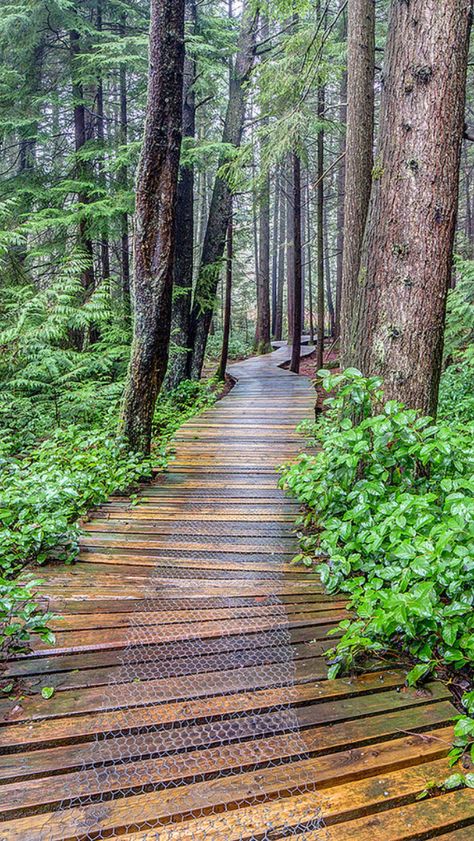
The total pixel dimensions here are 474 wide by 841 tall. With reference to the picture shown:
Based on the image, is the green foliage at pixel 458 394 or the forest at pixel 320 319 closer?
the forest at pixel 320 319

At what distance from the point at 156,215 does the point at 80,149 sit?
231 inches

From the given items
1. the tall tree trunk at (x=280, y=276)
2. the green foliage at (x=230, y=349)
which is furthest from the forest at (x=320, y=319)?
the tall tree trunk at (x=280, y=276)

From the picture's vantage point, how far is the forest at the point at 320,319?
7.40ft

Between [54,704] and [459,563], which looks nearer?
[54,704]

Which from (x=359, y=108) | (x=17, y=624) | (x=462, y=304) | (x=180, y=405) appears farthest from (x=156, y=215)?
(x=462, y=304)

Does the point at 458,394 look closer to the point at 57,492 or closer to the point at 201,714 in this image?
the point at 57,492

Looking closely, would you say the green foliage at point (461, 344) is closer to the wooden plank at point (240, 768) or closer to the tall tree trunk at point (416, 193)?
the tall tree trunk at point (416, 193)

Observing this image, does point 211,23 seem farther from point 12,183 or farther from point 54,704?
point 54,704

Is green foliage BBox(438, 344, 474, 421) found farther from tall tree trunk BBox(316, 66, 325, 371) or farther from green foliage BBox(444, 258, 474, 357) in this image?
tall tree trunk BBox(316, 66, 325, 371)

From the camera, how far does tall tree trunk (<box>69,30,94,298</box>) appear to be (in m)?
9.04

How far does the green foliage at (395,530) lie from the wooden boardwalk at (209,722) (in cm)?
17

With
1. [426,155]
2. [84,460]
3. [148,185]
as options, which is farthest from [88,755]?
[148,185]

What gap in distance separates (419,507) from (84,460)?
318 centimetres

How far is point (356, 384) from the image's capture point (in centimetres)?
303
